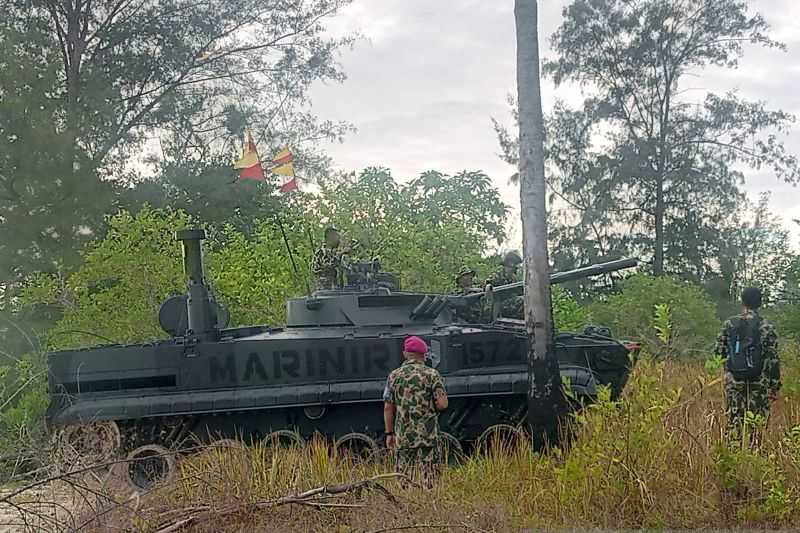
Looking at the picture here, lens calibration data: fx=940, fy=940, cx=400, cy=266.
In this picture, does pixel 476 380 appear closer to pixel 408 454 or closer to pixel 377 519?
pixel 408 454

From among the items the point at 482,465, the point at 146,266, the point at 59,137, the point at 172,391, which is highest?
the point at 59,137

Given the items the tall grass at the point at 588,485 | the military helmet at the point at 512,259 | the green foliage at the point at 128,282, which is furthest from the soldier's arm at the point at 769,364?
the green foliage at the point at 128,282

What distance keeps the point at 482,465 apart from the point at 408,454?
2.53 feet

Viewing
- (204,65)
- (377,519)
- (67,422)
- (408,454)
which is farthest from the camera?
(204,65)

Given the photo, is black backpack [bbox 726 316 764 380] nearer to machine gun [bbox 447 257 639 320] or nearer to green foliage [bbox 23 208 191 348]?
machine gun [bbox 447 257 639 320]

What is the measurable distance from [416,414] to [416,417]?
3 centimetres

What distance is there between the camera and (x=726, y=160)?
24438 millimetres

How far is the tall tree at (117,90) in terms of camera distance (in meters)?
18.2

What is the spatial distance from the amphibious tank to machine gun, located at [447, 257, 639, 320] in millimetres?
889

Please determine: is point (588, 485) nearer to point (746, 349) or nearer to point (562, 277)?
point (746, 349)

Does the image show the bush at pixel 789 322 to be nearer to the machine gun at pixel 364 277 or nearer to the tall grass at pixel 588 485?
the machine gun at pixel 364 277

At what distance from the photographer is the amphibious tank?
997 cm

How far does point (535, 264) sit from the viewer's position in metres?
8.48

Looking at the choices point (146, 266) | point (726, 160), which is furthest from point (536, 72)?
point (726, 160)
